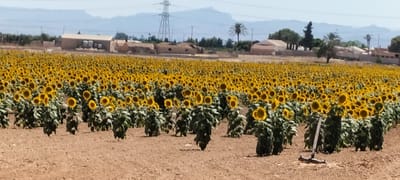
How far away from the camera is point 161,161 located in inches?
469

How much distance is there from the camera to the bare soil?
10641 mm

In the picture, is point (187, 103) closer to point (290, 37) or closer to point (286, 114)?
Result: point (286, 114)

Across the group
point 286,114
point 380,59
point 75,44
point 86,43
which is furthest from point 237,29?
point 286,114

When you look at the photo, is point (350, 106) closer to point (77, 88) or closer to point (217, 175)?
point (217, 175)

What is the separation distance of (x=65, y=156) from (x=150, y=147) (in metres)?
2.45

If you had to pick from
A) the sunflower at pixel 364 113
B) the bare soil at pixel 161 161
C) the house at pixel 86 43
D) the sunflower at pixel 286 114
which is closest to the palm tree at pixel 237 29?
the house at pixel 86 43

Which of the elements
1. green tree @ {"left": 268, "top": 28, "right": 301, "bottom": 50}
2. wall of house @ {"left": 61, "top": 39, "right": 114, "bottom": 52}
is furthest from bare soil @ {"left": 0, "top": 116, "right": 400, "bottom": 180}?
green tree @ {"left": 268, "top": 28, "right": 301, "bottom": 50}

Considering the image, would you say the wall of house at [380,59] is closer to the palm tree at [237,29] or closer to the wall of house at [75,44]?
the wall of house at [75,44]

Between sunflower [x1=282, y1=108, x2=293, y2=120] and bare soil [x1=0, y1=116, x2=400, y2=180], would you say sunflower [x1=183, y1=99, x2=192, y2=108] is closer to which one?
bare soil [x1=0, y1=116, x2=400, y2=180]

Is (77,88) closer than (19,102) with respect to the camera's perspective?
No

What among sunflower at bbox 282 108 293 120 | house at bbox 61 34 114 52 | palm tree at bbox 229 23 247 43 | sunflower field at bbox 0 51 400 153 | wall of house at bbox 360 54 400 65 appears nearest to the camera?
sunflower at bbox 282 108 293 120

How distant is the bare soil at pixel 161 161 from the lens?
10.6 meters

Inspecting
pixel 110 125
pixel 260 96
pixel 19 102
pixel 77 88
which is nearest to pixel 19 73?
pixel 77 88

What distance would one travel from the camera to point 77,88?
21.2 metres
